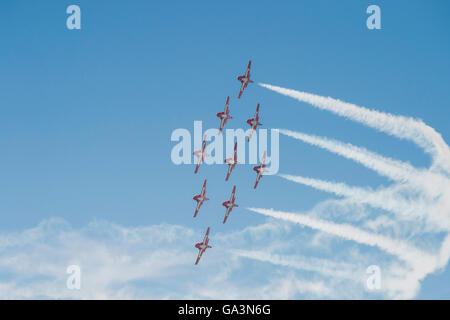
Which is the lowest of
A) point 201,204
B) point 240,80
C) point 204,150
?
point 201,204

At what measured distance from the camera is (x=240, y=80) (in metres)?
192
